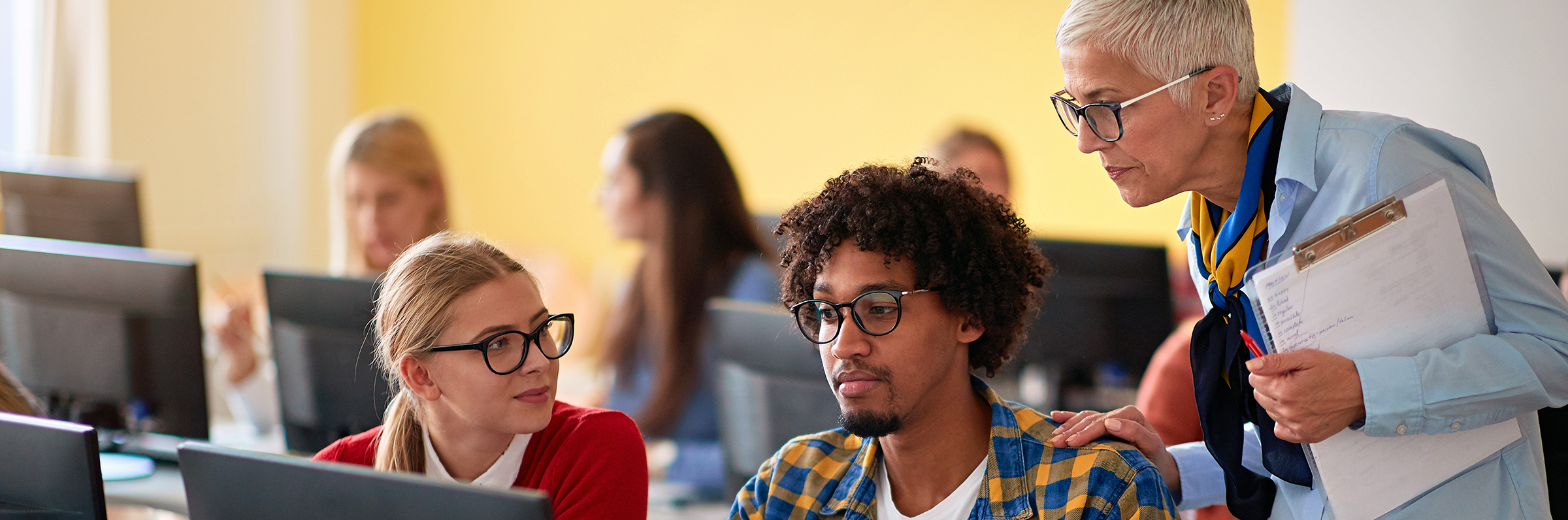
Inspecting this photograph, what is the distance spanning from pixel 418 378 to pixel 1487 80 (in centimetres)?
265

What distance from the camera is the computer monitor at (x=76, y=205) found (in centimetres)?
257

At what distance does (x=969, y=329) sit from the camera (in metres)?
1.46

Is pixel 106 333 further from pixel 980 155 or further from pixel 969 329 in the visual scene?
pixel 980 155

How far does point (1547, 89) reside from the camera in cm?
274

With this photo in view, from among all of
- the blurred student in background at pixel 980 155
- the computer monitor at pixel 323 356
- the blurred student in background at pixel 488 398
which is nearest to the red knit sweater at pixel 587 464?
the blurred student in background at pixel 488 398

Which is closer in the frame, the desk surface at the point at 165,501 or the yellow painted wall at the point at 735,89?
the desk surface at the point at 165,501

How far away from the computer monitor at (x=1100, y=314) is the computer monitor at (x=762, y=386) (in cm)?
78

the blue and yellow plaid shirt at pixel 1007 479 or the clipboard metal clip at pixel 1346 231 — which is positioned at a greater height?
the clipboard metal clip at pixel 1346 231

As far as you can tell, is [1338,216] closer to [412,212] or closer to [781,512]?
[781,512]

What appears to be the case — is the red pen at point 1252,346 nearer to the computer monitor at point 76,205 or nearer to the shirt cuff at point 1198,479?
the shirt cuff at point 1198,479

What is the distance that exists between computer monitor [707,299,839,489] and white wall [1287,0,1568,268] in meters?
1.86

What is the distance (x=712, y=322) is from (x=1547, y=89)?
6.94 ft

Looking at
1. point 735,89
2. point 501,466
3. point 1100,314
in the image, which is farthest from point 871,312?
point 735,89

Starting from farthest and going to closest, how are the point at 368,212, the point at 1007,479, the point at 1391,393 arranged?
the point at 368,212
the point at 1007,479
the point at 1391,393
